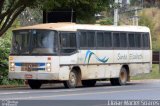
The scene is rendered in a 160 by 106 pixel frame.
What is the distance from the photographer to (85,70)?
32406 millimetres

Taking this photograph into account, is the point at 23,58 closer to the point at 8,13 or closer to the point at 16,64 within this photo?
the point at 16,64

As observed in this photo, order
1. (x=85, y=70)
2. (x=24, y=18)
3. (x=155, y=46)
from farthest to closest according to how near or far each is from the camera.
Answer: (x=155, y=46)
(x=24, y=18)
(x=85, y=70)

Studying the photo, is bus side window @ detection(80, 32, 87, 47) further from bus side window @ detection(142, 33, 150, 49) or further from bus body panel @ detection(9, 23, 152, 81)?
bus side window @ detection(142, 33, 150, 49)

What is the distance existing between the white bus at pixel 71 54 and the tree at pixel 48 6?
6.47 ft

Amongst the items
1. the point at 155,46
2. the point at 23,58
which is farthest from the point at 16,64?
the point at 155,46

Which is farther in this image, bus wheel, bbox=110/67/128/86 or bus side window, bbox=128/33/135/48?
bus side window, bbox=128/33/135/48

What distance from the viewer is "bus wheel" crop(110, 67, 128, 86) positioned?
3519 centimetres

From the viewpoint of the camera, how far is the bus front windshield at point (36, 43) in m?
30.5

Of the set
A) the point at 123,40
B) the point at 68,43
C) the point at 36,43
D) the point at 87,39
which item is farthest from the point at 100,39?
the point at 36,43

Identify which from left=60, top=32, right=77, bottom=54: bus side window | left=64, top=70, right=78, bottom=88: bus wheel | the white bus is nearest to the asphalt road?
the white bus

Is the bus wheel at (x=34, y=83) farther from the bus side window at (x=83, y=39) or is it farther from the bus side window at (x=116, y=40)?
the bus side window at (x=116, y=40)

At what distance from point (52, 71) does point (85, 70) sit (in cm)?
261

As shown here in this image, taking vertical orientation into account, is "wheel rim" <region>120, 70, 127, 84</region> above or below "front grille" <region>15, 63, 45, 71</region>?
below

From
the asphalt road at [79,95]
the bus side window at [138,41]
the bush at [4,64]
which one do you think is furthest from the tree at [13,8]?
the asphalt road at [79,95]
